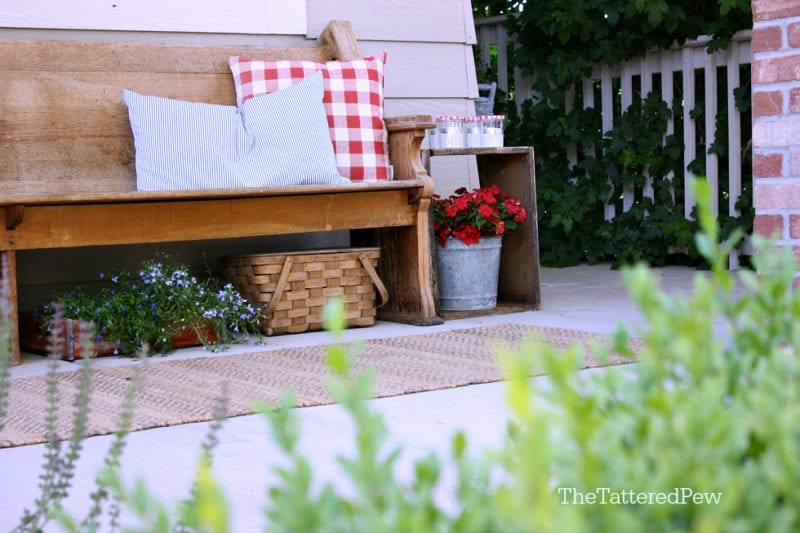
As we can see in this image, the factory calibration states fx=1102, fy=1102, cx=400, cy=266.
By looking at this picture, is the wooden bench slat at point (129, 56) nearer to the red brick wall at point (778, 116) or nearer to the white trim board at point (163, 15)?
the white trim board at point (163, 15)

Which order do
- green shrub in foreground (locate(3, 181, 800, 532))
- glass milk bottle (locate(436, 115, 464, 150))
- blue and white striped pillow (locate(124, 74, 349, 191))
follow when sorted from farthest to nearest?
glass milk bottle (locate(436, 115, 464, 150)) < blue and white striped pillow (locate(124, 74, 349, 191)) < green shrub in foreground (locate(3, 181, 800, 532))

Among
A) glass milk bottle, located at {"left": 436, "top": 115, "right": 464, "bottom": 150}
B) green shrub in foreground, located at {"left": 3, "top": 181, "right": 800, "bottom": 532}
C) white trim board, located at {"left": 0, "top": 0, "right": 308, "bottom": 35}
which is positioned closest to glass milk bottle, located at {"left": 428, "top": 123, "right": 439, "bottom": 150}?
glass milk bottle, located at {"left": 436, "top": 115, "right": 464, "bottom": 150}

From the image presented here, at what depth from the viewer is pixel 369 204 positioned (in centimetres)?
364

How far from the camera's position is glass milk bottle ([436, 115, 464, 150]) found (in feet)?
13.3

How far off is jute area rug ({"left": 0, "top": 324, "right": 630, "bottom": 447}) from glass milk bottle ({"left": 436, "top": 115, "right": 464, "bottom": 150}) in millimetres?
869

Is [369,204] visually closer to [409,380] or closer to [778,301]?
[409,380]

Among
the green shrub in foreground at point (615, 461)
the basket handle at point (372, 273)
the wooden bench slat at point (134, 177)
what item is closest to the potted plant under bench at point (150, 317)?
the wooden bench slat at point (134, 177)

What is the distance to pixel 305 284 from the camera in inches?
145

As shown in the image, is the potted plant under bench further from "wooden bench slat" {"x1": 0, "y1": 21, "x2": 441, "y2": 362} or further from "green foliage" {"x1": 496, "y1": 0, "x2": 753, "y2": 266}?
"green foliage" {"x1": 496, "y1": 0, "x2": 753, "y2": 266}

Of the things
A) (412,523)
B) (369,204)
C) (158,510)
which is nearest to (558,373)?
(412,523)

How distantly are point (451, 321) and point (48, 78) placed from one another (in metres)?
1.59

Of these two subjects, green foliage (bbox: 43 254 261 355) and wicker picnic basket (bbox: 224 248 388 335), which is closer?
green foliage (bbox: 43 254 261 355)

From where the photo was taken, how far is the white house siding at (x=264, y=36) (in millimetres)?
3855

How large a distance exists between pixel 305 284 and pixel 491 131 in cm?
96
